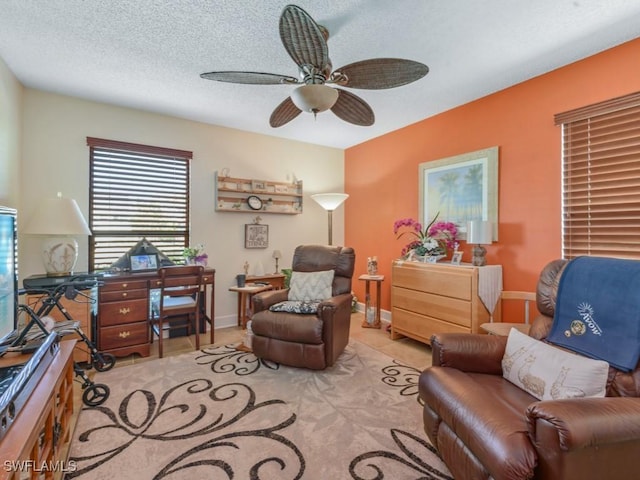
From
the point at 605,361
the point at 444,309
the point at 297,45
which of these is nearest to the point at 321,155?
the point at 444,309

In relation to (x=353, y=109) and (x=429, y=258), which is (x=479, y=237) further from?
(x=353, y=109)

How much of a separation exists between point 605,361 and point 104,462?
260 cm

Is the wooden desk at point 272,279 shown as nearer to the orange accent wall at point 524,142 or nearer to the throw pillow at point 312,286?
the throw pillow at point 312,286

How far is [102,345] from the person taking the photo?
9.37 ft

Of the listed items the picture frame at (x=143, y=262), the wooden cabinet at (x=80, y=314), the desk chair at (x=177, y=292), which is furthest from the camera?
the picture frame at (x=143, y=262)

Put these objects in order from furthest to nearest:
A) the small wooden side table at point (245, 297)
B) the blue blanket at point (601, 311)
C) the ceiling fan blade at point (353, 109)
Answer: the small wooden side table at point (245, 297) → the ceiling fan blade at point (353, 109) → the blue blanket at point (601, 311)

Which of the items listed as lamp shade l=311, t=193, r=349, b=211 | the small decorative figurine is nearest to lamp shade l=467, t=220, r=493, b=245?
the small decorative figurine

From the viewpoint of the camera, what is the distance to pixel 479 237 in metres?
2.82

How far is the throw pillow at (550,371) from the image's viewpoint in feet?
4.38

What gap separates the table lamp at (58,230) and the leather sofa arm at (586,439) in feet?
11.3

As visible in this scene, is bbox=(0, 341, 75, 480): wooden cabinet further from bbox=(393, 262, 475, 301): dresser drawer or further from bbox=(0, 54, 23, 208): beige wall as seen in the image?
bbox=(393, 262, 475, 301): dresser drawer

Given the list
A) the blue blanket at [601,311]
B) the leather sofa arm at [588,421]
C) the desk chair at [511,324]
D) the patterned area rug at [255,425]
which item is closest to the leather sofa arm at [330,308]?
the patterned area rug at [255,425]

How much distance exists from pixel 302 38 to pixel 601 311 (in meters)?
2.07

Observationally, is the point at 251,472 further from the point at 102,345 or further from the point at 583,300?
the point at 102,345
